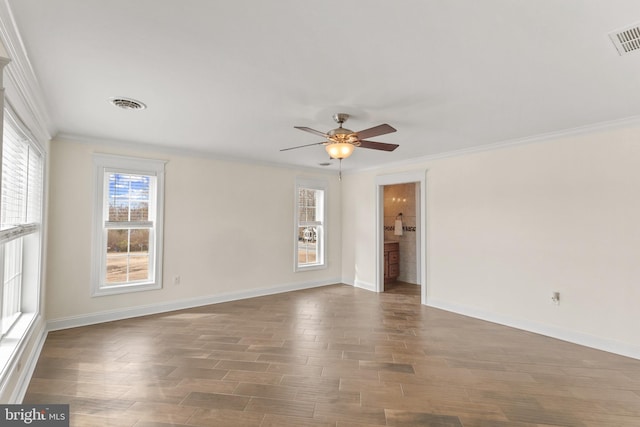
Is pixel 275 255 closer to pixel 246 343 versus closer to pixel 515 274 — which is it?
pixel 246 343

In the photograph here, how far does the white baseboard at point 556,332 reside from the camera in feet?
11.0

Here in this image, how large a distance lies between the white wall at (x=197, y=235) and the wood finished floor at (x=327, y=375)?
42cm

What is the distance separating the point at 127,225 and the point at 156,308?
1.31 metres

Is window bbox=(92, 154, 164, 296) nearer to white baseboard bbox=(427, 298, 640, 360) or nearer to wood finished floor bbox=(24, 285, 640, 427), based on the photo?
wood finished floor bbox=(24, 285, 640, 427)

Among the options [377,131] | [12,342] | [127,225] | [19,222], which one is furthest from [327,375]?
[127,225]

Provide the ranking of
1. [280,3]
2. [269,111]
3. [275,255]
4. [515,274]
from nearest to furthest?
[280,3]
[269,111]
[515,274]
[275,255]

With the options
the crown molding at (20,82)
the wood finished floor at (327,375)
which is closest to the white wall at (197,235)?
the wood finished floor at (327,375)

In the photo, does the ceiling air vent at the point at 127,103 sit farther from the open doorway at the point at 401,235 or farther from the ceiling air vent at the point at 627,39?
the open doorway at the point at 401,235

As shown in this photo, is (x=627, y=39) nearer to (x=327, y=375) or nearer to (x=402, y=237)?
(x=327, y=375)

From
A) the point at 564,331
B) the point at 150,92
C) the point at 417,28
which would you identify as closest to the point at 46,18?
the point at 150,92

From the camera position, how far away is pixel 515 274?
426 cm

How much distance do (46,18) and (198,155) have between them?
3.39 metres

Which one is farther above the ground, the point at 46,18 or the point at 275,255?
the point at 46,18

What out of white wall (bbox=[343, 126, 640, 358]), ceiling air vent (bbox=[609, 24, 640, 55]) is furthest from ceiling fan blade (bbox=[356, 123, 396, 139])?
white wall (bbox=[343, 126, 640, 358])
